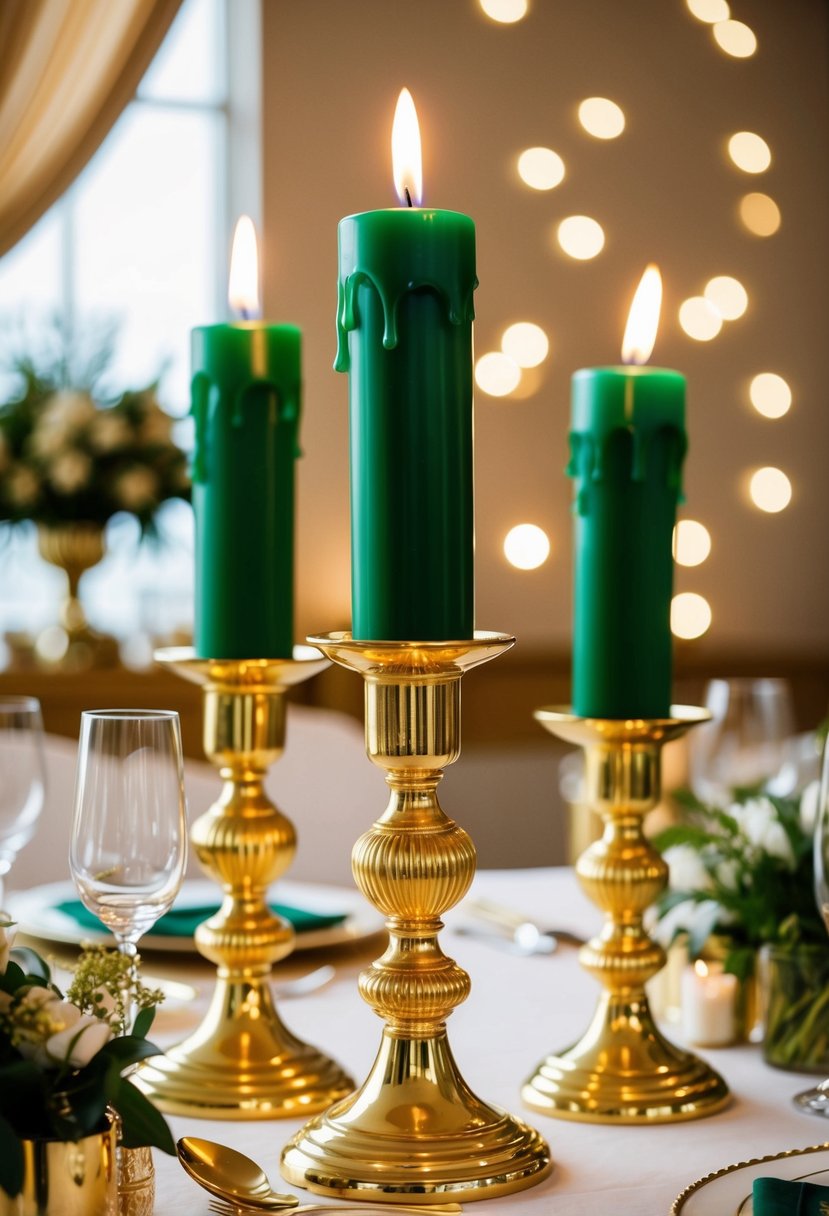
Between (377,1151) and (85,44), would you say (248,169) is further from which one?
(377,1151)

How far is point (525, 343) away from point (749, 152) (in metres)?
0.92

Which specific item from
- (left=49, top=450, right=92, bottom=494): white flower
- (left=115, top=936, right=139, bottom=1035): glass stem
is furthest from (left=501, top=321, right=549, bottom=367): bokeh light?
(left=115, top=936, right=139, bottom=1035): glass stem

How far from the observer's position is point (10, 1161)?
1.63 feet

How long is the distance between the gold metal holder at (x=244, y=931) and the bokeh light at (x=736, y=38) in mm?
3603

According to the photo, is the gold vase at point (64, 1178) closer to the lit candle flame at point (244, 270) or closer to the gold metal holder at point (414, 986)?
the gold metal holder at point (414, 986)

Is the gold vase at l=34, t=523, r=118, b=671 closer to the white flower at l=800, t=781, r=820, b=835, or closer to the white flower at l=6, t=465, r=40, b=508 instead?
the white flower at l=6, t=465, r=40, b=508

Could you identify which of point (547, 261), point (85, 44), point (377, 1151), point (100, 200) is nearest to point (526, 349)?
point (547, 261)

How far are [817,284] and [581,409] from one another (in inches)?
141

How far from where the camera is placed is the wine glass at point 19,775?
40.9 inches

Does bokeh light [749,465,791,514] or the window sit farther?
bokeh light [749,465,791,514]

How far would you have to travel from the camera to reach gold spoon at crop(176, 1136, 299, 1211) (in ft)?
1.93

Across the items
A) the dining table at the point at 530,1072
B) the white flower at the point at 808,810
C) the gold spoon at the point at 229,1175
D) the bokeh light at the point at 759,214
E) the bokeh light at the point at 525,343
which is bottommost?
the dining table at the point at 530,1072

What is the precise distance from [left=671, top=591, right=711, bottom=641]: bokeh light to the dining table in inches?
108

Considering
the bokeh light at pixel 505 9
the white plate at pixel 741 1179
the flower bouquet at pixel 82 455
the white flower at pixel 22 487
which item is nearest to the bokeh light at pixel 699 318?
the bokeh light at pixel 505 9
